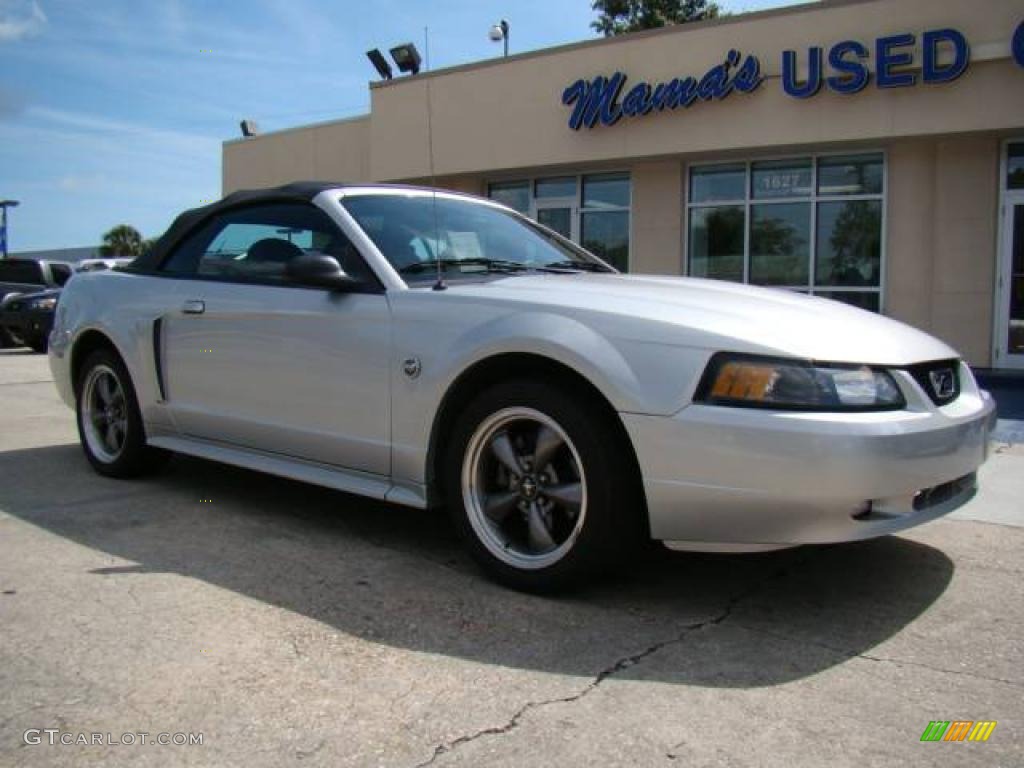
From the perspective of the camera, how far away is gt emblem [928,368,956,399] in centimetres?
333

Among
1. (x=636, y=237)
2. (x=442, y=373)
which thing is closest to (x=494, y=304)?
(x=442, y=373)

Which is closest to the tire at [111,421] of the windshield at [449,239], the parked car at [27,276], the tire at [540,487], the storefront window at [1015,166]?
the windshield at [449,239]

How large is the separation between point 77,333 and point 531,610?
3.53 metres

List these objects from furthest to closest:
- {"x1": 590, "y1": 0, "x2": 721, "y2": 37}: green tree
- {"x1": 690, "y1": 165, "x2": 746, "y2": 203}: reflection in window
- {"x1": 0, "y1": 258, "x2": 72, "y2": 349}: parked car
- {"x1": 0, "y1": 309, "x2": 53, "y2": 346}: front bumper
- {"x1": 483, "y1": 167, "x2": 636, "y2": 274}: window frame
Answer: {"x1": 590, "y1": 0, "x2": 721, "y2": 37}: green tree < {"x1": 0, "y1": 258, "x2": 72, "y2": 349}: parked car < {"x1": 0, "y1": 309, "x2": 53, "y2": 346}: front bumper < {"x1": 483, "y1": 167, "x2": 636, "y2": 274}: window frame < {"x1": 690, "y1": 165, "x2": 746, "y2": 203}: reflection in window

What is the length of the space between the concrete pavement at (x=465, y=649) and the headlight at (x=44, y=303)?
40.4 feet

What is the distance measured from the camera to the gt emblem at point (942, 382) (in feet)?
10.9

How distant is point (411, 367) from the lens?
3607 millimetres

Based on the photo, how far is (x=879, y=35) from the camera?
1115 centimetres

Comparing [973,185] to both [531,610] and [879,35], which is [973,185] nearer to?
[879,35]

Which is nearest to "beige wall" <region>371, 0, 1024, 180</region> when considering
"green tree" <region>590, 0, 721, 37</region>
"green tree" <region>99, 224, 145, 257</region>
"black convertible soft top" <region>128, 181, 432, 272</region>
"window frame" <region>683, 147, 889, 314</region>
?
"window frame" <region>683, 147, 889, 314</region>

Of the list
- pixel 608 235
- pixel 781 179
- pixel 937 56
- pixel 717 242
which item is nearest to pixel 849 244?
pixel 781 179

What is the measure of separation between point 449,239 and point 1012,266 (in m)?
9.59

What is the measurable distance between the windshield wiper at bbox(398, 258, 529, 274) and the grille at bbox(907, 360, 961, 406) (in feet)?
5.66

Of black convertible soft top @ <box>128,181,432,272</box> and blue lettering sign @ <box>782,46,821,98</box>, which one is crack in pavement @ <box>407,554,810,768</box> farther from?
blue lettering sign @ <box>782,46,821,98</box>
